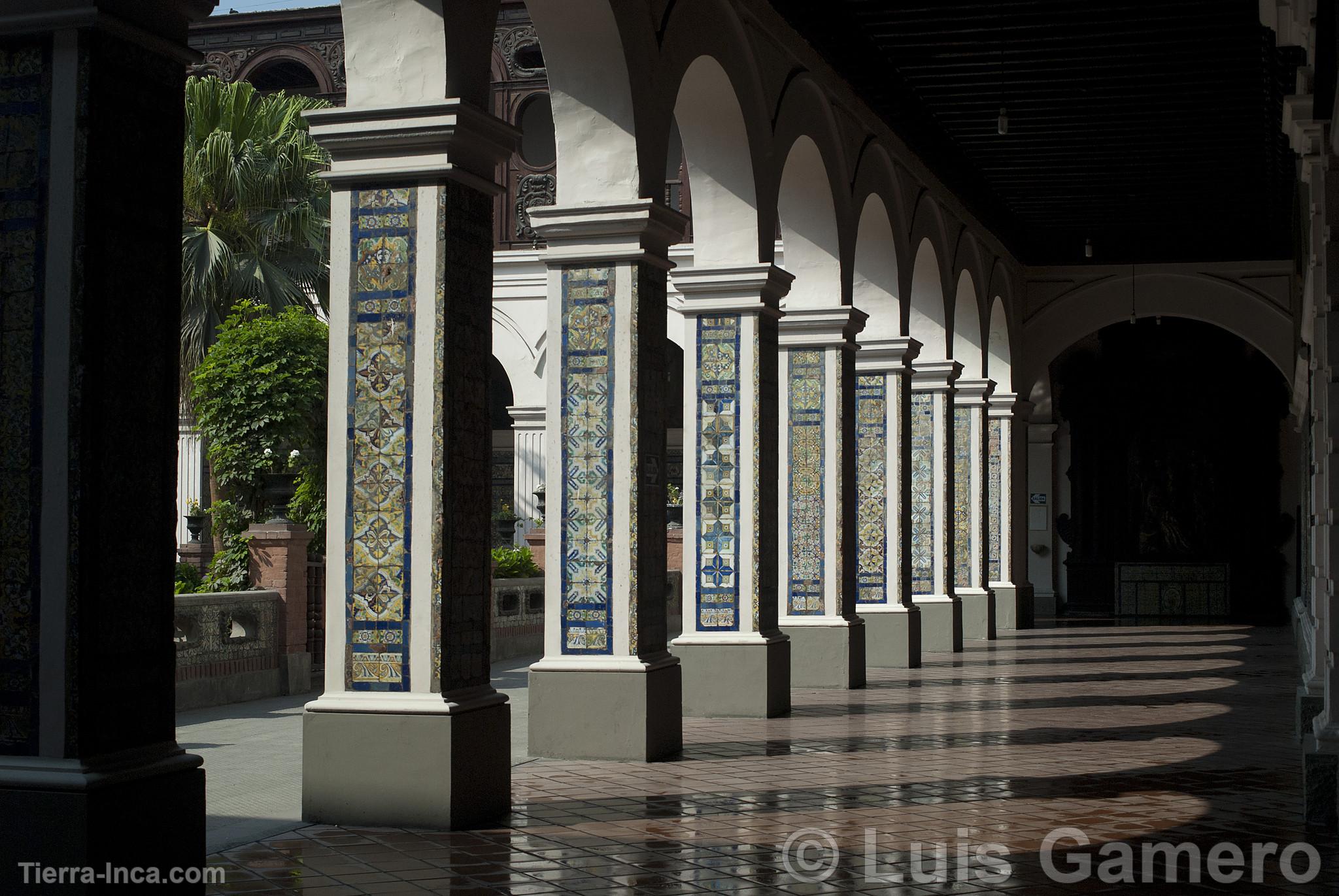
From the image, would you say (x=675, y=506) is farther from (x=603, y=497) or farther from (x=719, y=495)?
(x=603, y=497)

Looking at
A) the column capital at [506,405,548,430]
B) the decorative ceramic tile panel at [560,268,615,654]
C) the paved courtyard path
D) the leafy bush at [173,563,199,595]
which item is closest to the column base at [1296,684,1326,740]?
the decorative ceramic tile panel at [560,268,615,654]

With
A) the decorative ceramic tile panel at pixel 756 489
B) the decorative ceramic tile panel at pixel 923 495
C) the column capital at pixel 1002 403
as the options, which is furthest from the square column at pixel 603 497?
the column capital at pixel 1002 403

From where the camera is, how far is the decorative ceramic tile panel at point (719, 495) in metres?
11.9

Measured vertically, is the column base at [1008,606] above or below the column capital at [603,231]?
below

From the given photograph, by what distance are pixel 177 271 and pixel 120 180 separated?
1.18 feet

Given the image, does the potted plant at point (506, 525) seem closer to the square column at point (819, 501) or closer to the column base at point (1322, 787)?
the square column at point (819, 501)

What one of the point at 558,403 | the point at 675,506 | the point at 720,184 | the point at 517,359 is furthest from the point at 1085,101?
the point at 517,359

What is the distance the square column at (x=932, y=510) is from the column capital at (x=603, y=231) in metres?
9.33

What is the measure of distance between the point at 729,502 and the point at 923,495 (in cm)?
704

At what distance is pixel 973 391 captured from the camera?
21.2m

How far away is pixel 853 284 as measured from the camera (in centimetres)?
1666

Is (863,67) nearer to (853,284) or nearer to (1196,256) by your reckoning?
(853,284)

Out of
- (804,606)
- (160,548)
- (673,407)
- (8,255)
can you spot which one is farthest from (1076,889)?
(673,407)

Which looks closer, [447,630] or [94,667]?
[94,667]
